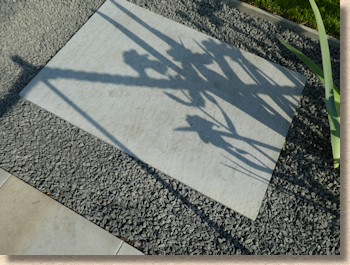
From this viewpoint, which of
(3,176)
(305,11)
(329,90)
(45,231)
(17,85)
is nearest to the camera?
(329,90)

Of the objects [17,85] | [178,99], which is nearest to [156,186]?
[178,99]

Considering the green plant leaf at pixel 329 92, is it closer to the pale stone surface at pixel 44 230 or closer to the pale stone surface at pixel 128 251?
the pale stone surface at pixel 128 251

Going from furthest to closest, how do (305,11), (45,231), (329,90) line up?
(305,11), (45,231), (329,90)

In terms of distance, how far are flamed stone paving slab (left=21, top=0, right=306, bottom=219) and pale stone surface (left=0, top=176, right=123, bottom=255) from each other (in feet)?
2.34

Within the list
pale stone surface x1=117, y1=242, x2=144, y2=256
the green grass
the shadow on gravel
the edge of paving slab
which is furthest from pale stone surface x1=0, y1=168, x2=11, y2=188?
the green grass

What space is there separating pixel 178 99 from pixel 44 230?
1.63m

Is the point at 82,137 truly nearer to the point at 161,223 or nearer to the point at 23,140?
the point at 23,140

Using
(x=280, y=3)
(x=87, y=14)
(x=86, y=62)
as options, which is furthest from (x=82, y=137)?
(x=280, y=3)

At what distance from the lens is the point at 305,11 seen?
3.65m

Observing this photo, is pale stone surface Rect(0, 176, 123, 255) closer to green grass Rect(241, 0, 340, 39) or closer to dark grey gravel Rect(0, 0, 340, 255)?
dark grey gravel Rect(0, 0, 340, 255)

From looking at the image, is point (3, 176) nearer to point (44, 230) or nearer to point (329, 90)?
point (44, 230)

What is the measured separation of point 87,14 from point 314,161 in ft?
9.34

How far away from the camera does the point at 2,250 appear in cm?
244

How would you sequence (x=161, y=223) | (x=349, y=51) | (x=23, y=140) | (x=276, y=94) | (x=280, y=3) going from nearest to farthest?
(x=161, y=223) → (x=23, y=140) → (x=276, y=94) → (x=349, y=51) → (x=280, y=3)
